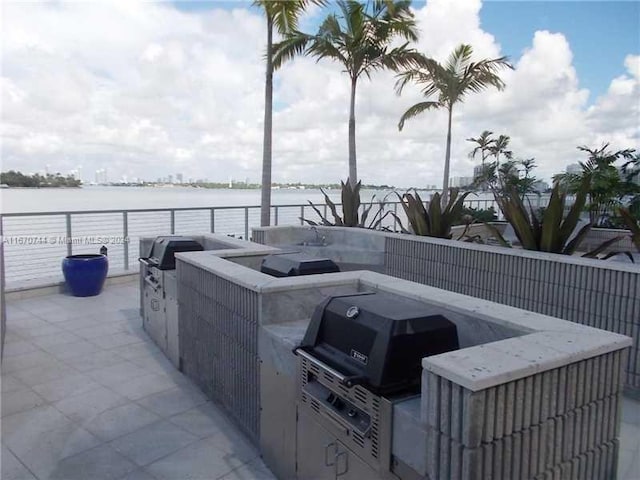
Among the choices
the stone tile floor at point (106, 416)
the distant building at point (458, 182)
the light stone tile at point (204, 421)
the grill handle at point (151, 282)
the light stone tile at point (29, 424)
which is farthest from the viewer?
the distant building at point (458, 182)

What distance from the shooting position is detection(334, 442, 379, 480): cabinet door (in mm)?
1779

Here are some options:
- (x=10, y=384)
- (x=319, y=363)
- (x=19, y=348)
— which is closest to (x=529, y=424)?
(x=319, y=363)

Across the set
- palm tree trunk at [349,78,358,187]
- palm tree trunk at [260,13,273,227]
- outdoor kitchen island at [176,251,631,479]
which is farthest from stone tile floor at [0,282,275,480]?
palm tree trunk at [349,78,358,187]

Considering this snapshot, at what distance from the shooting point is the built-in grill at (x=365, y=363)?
5.68 ft

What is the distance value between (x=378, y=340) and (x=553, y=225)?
3.10 metres

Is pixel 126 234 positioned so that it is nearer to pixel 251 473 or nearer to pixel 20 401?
pixel 20 401

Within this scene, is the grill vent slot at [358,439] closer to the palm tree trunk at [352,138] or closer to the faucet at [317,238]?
the faucet at [317,238]

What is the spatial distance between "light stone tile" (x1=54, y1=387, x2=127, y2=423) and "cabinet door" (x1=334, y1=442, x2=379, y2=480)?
205cm

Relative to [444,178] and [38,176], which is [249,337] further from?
[444,178]

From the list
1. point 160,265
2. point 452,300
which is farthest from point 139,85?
point 452,300

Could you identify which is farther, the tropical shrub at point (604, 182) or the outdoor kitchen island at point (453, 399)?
the tropical shrub at point (604, 182)

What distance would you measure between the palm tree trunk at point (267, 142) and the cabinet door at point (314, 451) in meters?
7.70

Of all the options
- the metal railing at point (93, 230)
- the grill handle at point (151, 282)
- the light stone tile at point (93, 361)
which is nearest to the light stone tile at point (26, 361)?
the light stone tile at point (93, 361)

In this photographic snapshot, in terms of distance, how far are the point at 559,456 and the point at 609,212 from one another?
10883 millimetres
